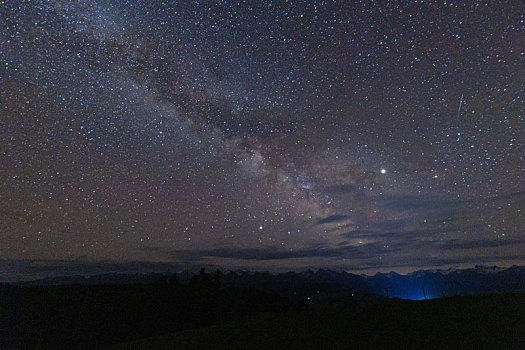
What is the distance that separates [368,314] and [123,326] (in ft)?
122

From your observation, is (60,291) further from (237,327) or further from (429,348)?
(429,348)

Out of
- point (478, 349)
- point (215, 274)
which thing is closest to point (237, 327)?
point (478, 349)

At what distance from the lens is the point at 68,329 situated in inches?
1713

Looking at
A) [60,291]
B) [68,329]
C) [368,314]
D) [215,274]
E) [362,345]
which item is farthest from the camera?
[60,291]

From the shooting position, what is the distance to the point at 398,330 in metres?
13.0

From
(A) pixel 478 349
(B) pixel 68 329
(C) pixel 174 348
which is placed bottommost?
(B) pixel 68 329

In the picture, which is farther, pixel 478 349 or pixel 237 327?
pixel 237 327

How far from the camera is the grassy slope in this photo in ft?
36.6

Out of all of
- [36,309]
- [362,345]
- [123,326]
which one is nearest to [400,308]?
[362,345]

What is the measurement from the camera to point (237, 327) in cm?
1773

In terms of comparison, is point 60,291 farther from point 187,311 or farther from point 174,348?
point 174,348

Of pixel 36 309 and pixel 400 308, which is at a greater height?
pixel 400 308

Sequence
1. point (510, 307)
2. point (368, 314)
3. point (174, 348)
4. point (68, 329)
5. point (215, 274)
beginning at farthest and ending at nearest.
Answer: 1. point (215, 274)
2. point (68, 329)
3. point (368, 314)
4. point (510, 307)
5. point (174, 348)

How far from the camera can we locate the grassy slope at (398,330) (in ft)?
36.6
